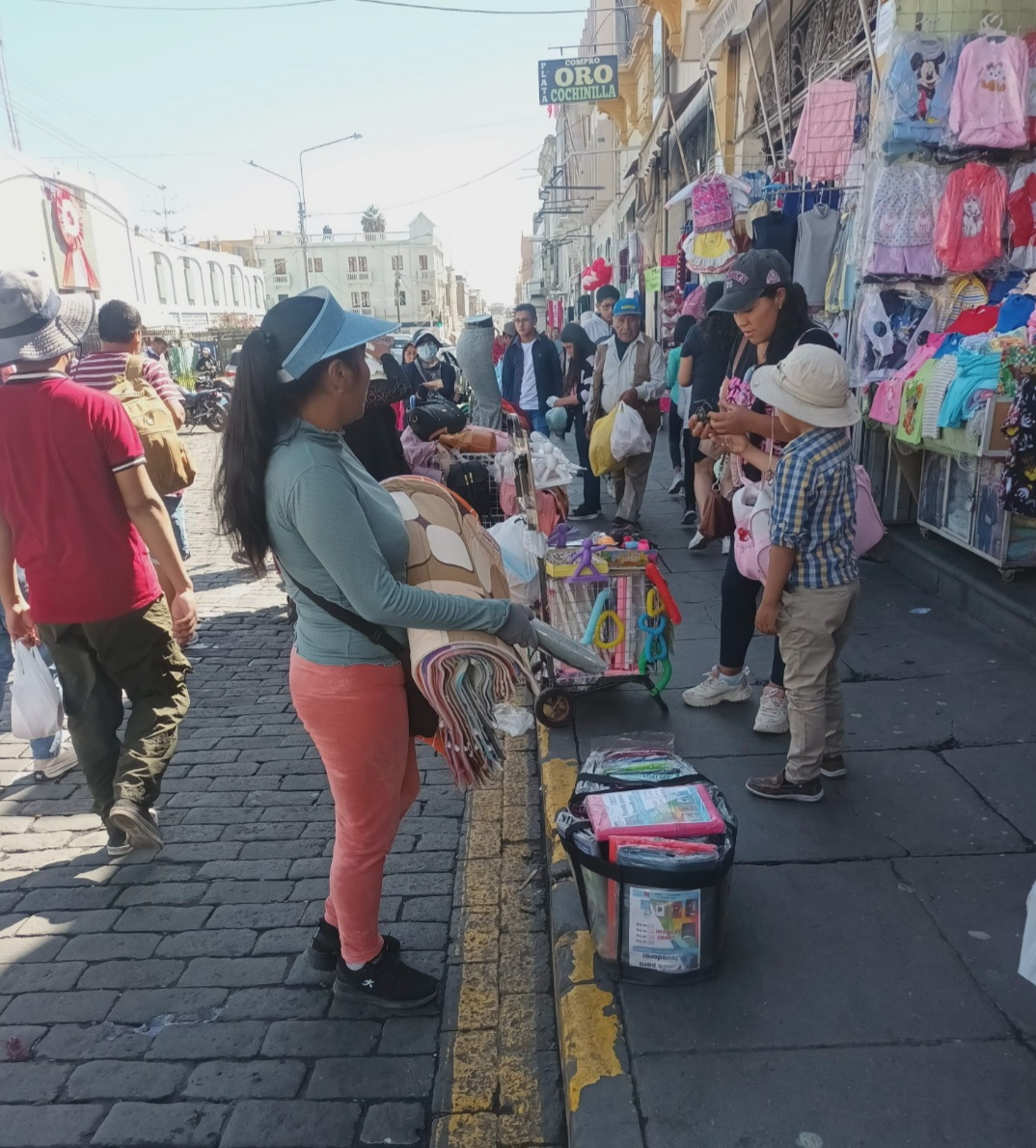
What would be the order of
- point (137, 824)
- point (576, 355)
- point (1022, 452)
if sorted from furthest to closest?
point (576, 355), point (1022, 452), point (137, 824)

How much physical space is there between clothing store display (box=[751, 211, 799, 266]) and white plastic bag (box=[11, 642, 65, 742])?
20.0ft

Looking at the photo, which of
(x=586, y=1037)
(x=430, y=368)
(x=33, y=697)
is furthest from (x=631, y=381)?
(x=586, y=1037)

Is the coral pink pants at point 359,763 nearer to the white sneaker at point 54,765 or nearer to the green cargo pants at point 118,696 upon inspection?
the green cargo pants at point 118,696

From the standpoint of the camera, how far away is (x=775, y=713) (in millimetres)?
4027

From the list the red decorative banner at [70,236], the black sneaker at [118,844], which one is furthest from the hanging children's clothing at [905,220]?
the red decorative banner at [70,236]

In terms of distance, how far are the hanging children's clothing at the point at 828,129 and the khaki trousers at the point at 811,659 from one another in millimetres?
4893

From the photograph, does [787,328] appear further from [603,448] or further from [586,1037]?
[603,448]

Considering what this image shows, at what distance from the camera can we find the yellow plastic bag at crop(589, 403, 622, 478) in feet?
23.9

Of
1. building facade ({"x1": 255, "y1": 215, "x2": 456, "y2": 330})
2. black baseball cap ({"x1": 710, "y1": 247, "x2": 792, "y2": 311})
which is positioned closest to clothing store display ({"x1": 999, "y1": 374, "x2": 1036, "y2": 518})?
black baseball cap ({"x1": 710, "y1": 247, "x2": 792, "y2": 311})

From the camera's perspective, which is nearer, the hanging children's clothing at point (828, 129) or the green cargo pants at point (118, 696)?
the green cargo pants at point (118, 696)

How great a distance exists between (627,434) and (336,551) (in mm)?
5339

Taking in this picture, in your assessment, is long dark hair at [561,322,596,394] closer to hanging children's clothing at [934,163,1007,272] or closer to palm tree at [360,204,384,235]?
hanging children's clothing at [934,163,1007,272]

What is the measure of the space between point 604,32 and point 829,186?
22956 millimetres

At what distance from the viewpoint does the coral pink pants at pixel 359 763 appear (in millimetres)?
2395
